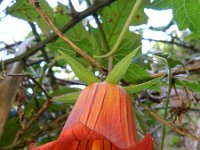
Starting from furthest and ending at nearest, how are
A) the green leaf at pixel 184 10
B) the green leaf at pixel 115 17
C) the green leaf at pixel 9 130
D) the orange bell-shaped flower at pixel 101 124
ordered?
1. the green leaf at pixel 9 130
2. the green leaf at pixel 115 17
3. the green leaf at pixel 184 10
4. the orange bell-shaped flower at pixel 101 124

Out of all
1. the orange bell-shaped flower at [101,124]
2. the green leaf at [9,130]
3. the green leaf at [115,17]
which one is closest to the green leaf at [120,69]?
the orange bell-shaped flower at [101,124]

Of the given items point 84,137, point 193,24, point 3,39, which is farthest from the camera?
point 3,39

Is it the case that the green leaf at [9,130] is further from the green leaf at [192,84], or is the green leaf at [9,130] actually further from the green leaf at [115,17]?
the green leaf at [192,84]

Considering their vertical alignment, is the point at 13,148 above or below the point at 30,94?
below

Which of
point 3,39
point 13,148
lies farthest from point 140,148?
point 3,39

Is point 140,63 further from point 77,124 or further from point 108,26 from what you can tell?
point 77,124

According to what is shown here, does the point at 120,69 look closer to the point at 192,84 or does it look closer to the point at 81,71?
the point at 81,71
